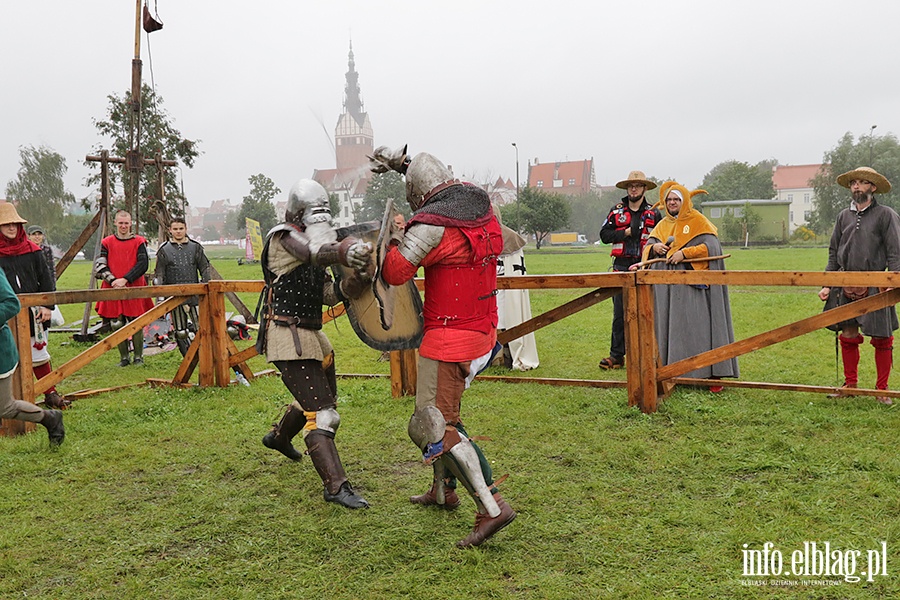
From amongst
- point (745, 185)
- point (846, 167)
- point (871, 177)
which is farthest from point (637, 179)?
point (745, 185)

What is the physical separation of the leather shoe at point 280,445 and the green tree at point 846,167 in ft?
192

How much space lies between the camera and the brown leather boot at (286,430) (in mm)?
4199

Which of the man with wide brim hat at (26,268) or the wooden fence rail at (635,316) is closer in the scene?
the wooden fence rail at (635,316)

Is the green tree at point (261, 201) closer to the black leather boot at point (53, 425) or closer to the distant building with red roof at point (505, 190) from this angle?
the distant building with red roof at point (505, 190)

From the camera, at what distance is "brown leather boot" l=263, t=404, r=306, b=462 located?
13.8ft

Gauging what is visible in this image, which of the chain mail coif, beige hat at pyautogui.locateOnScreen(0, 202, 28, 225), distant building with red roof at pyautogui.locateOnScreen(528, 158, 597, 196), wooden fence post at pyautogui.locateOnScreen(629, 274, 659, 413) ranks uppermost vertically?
distant building with red roof at pyautogui.locateOnScreen(528, 158, 597, 196)

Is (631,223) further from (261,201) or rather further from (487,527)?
(261,201)

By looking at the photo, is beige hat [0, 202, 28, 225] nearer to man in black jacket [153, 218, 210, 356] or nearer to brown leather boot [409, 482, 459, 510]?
man in black jacket [153, 218, 210, 356]

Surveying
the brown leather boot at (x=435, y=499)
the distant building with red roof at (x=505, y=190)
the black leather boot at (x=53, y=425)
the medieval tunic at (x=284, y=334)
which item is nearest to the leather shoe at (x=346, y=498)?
the brown leather boot at (x=435, y=499)

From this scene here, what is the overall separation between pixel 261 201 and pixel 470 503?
48659 mm

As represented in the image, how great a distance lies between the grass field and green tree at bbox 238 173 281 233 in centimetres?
4445

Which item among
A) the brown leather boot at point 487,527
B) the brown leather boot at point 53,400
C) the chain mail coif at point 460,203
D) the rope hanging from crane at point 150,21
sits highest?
the rope hanging from crane at point 150,21

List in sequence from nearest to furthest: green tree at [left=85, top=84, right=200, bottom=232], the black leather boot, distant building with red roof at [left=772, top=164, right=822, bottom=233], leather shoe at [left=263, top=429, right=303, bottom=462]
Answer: leather shoe at [left=263, top=429, right=303, bottom=462]
the black leather boot
green tree at [left=85, top=84, right=200, bottom=232]
distant building with red roof at [left=772, top=164, right=822, bottom=233]

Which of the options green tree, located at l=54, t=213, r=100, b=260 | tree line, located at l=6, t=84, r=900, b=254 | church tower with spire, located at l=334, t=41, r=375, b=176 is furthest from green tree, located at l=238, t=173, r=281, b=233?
church tower with spire, located at l=334, t=41, r=375, b=176
